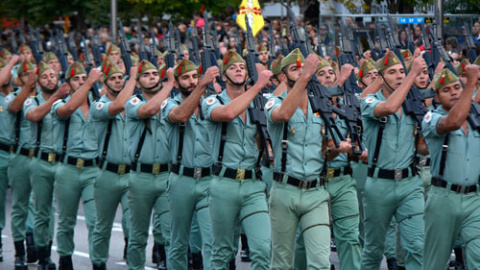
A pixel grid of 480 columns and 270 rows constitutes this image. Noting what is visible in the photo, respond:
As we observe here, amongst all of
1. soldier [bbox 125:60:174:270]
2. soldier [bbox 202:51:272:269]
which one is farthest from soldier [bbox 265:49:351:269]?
soldier [bbox 125:60:174:270]

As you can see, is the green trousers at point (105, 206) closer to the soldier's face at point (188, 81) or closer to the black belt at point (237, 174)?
the soldier's face at point (188, 81)

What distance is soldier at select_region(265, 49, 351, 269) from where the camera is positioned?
891 centimetres

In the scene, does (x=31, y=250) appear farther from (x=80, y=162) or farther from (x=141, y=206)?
(x=141, y=206)

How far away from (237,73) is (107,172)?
2038 millimetres

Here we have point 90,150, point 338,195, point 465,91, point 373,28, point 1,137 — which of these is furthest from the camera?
point 373,28

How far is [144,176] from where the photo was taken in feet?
35.6

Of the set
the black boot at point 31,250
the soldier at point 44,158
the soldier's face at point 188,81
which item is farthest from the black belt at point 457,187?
the black boot at point 31,250

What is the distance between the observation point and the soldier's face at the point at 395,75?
10216mm

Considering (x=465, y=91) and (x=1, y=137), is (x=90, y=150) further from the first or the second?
(x=465, y=91)

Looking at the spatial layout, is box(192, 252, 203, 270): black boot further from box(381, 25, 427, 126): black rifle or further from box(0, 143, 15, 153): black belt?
box(0, 143, 15, 153): black belt

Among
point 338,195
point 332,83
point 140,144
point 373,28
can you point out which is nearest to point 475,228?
point 338,195

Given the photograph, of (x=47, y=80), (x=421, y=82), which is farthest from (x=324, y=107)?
(x=47, y=80)

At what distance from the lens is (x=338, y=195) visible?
10148mm

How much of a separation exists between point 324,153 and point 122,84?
3150 millimetres
